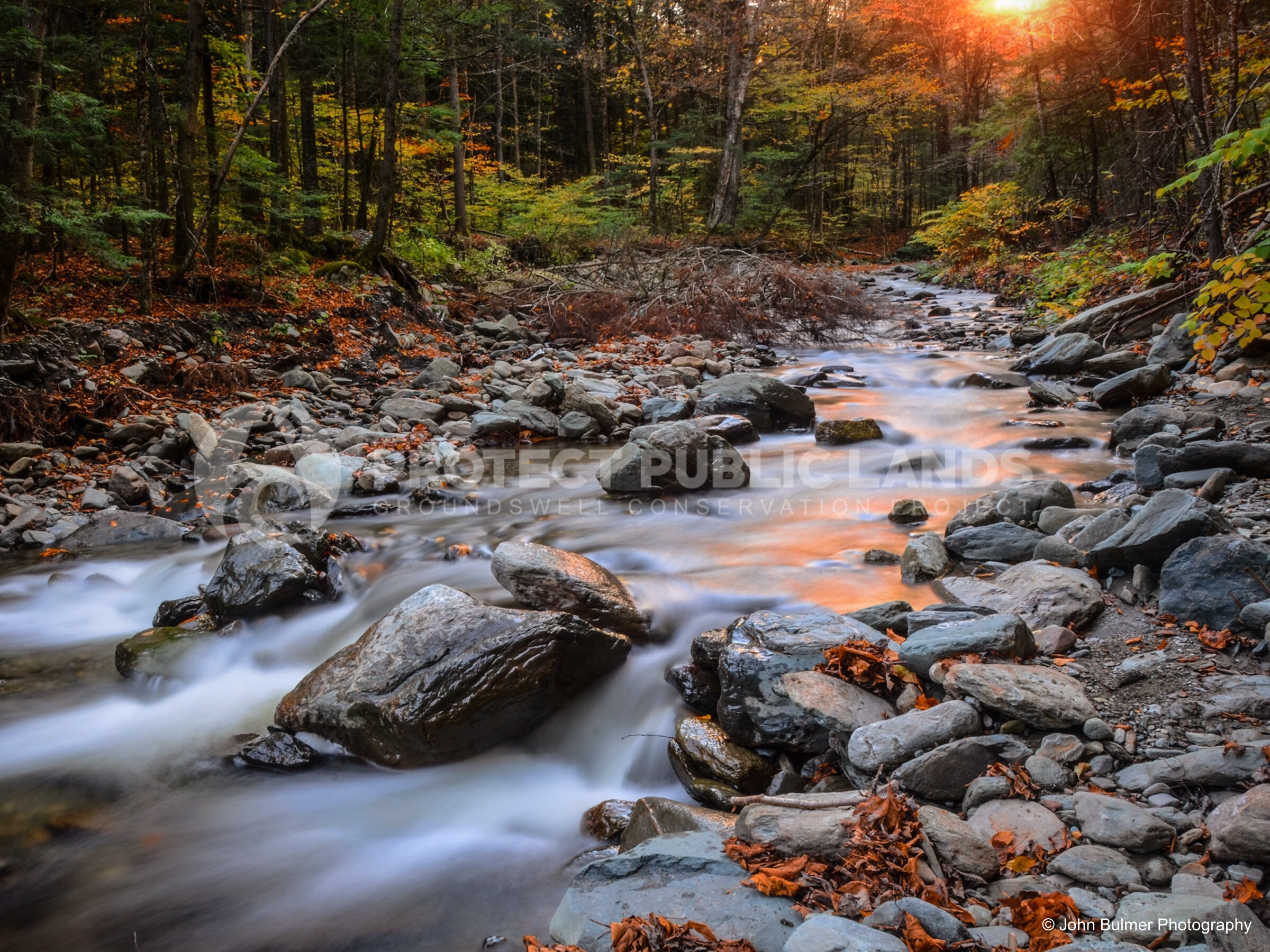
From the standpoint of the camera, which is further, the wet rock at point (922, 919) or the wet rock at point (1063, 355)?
the wet rock at point (1063, 355)

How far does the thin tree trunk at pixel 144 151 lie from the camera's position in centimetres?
916

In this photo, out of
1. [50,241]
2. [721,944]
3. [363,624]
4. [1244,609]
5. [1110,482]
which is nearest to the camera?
[721,944]

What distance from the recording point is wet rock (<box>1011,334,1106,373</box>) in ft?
30.8

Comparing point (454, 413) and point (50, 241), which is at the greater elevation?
point (50, 241)

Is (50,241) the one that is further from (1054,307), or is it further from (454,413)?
(1054,307)

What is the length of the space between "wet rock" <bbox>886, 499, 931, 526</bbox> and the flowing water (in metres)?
0.10

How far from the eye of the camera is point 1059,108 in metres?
14.5

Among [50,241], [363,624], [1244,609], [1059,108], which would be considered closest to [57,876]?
[363,624]

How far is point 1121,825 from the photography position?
2.05m

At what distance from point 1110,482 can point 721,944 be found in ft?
17.1

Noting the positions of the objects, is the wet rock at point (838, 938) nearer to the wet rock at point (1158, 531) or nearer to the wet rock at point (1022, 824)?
the wet rock at point (1022, 824)

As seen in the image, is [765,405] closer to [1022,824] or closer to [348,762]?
[348,762]

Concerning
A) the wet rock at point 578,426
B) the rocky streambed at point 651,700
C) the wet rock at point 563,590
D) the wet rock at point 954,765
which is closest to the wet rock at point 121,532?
the rocky streambed at point 651,700

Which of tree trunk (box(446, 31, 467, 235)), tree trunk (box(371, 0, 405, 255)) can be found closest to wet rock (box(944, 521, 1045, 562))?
tree trunk (box(371, 0, 405, 255))
